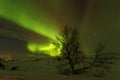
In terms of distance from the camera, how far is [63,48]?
2080 cm

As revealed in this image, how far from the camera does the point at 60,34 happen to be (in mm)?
20891

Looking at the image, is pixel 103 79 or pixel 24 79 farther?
pixel 103 79

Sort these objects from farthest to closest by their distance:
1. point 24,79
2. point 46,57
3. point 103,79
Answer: point 46,57 → point 103,79 → point 24,79

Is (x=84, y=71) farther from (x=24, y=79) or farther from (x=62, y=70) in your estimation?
(x=24, y=79)

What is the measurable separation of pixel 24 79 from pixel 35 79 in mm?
890

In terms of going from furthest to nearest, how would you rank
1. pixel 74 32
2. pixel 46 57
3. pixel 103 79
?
pixel 46 57 → pixel 74 32 → pixel 103 79

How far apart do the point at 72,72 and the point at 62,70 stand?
0.94 metres

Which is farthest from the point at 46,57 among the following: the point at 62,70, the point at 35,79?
the point at 35,79

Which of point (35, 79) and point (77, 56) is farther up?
point (77, 56)

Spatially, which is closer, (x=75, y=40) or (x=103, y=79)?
(x=103, y=79)

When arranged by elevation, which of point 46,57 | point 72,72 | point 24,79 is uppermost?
point 46,57

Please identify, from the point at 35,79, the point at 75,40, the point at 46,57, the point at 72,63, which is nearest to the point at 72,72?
the point at 72,63

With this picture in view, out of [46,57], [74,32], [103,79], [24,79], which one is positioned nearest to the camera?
[24,79]

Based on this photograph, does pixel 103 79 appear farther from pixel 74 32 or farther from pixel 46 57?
pixel 46 57
